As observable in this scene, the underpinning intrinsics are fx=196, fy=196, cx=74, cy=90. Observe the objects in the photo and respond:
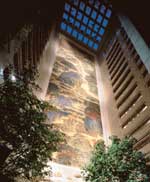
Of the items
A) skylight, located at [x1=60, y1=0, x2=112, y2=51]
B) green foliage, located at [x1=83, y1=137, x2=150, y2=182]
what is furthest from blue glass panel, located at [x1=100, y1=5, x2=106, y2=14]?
green foliage, located at [x1=83, y1=137, x2=150, y2=182]

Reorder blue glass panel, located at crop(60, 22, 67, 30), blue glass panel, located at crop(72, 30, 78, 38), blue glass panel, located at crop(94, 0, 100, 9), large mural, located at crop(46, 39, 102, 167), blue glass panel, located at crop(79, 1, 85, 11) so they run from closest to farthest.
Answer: large mural, located at crop(46, 39, 102, 167)
blue glass panel, located at crop(79, 1, 85, 11)
blue glass panel, located at crop(94, 0, 100, 9)
blue glass panel, located at crop(60, 22, 67, 30)
blue glass panel, located at crop(72, 30, 78, 38)

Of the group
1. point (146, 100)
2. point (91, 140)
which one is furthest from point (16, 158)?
point (146, 100)

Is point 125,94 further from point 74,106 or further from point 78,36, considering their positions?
point 78,36

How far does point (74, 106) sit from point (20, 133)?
911cm

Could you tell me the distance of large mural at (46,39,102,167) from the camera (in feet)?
33.9

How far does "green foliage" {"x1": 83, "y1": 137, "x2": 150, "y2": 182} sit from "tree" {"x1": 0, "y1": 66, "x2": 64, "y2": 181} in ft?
7.99

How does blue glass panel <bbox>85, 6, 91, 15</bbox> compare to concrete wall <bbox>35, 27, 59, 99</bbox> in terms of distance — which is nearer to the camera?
concrete wall <bbox>35, 27, 59, 99</bbox>

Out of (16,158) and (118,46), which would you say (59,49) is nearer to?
(118,46)

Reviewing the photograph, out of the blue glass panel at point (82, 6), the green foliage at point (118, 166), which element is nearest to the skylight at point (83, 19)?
the blue glass panel at point (82, 6)

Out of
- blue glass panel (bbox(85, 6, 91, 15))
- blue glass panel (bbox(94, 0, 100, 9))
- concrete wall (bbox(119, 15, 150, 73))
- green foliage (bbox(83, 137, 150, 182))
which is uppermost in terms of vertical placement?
concrete wall (bbox(119, 15, 150, 73))

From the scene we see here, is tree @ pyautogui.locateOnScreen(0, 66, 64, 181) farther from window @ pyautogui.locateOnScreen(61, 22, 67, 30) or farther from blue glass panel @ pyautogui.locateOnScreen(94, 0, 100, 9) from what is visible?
blue glass panel @ pyautogui.locateOnScreen(94, 0, 100, 9)

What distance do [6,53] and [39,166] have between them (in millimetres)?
6004

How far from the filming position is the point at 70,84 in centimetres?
1495

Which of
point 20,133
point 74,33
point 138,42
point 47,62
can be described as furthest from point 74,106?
point 74,33
